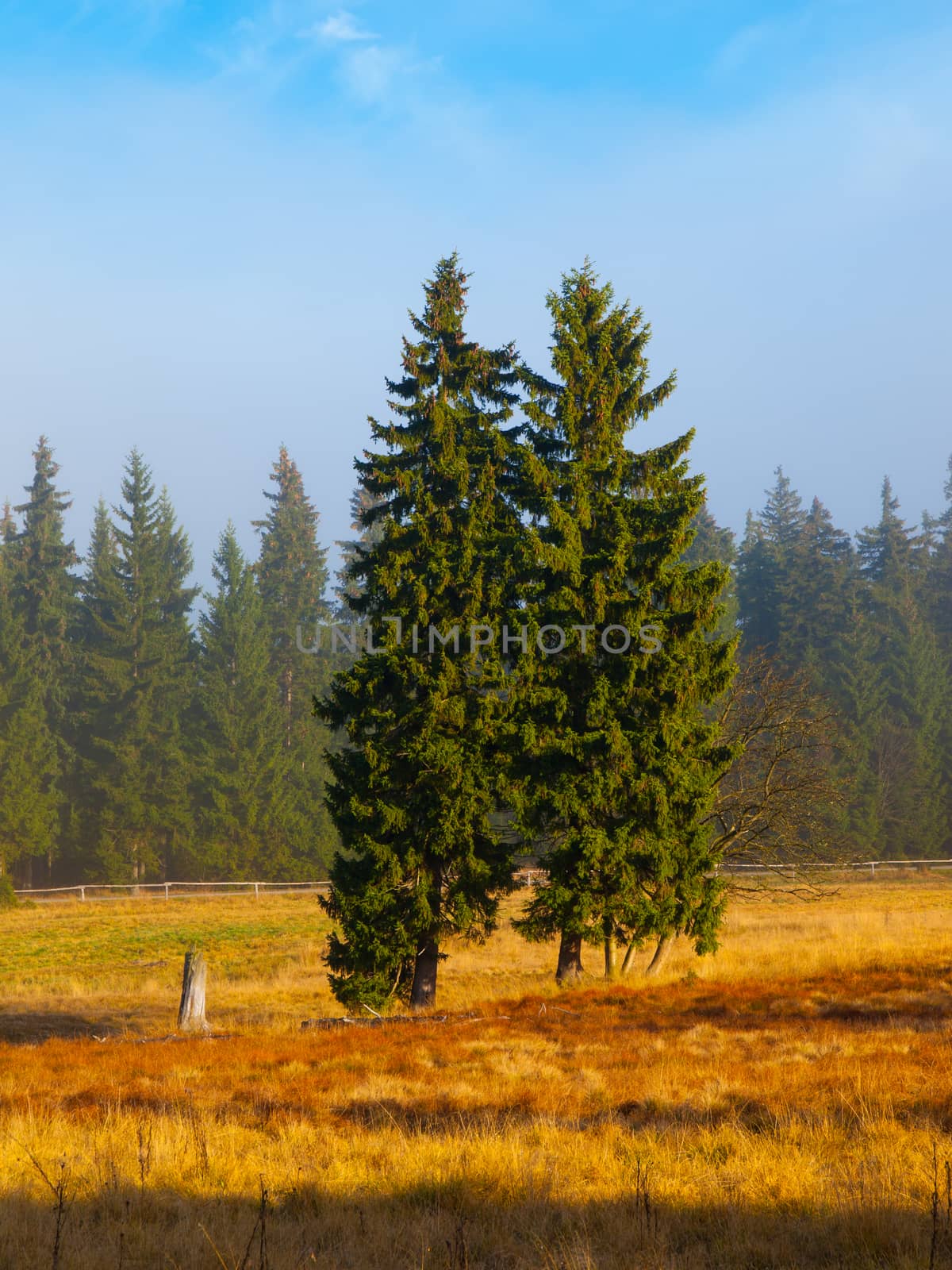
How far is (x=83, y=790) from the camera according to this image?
58.9 metres

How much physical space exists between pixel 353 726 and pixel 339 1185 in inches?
533

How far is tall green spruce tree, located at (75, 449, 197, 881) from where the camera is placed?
5662cm

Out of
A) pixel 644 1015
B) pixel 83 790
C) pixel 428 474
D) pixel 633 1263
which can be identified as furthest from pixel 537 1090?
pixel 83 790

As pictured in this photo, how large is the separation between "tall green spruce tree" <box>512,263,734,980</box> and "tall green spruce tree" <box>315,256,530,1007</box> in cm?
93

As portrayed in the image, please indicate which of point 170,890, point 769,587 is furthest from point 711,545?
point 170,890

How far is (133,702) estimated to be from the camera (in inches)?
2378

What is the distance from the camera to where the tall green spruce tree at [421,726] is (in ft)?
64.1

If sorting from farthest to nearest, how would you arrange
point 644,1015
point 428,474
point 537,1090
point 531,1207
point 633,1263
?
point 428,474, point 644,1015, point 537,1090, point 531,1207, point 633,1263

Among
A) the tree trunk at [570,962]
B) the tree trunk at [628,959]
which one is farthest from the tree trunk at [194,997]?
the tree trunk at [628,959]

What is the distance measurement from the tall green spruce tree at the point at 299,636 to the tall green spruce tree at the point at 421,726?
120 feet

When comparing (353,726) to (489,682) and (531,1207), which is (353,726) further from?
(531,1207)

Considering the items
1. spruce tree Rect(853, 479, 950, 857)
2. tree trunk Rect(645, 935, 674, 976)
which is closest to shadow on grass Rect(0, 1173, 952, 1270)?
tree trunk Rect(645, 935, 674, 976)

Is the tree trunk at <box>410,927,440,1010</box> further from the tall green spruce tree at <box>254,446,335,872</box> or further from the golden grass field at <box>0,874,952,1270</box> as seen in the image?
the tall green spruce tree at <box>254,446,335,872</box>

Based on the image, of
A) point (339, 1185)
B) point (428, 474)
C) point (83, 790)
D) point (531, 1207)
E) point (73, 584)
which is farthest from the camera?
point (73, 584)
